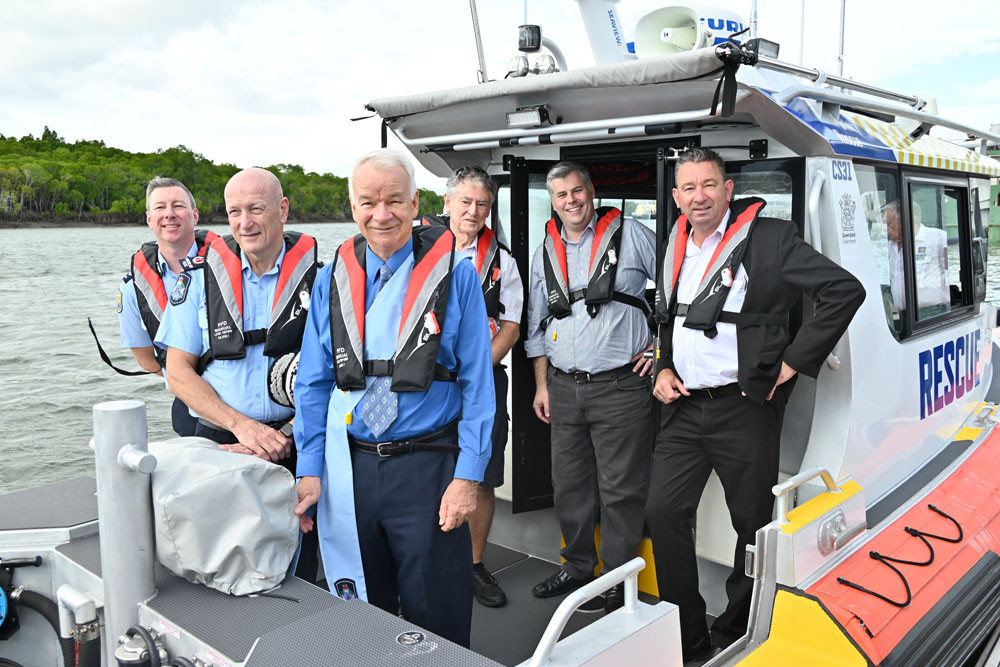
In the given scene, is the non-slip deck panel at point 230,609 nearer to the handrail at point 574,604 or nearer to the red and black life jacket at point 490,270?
the handrail at point 574,604

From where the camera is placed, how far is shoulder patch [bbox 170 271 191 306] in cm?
231

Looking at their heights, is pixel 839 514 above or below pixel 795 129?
below

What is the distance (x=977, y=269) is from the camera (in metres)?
4.12

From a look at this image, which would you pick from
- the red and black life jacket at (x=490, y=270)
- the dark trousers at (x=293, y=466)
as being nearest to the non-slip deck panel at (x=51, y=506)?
the dark trousers at (x=293, y=466)

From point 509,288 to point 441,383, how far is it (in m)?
1.18

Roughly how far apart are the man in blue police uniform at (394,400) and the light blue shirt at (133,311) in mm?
1322

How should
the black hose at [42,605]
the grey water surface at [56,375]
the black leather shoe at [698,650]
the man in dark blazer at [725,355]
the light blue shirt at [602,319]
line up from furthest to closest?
→ 1. the grey water surface at [56,375]
2. the light blue shirt at [602,319]
3. the black leather shoe at [698,650]
4. the man in dark blazer at [725,355]
5. the black hose at [42,605]

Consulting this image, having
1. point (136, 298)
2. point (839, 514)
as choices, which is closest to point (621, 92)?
point (839, 514)

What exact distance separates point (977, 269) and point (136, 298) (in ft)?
13.6

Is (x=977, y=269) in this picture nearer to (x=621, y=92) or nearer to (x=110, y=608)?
(x=621, y=92)

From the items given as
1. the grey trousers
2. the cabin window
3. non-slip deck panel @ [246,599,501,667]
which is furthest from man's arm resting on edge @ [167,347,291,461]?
the cabin window

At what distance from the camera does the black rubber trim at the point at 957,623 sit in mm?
2342

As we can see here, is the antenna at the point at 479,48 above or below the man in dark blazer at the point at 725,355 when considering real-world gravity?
above

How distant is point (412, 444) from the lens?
2047 millimetres
